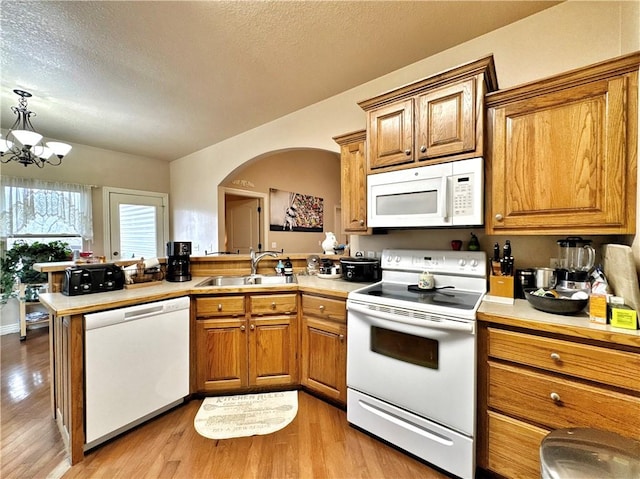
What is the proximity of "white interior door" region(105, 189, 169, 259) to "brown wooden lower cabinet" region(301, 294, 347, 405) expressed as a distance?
400 centimetres

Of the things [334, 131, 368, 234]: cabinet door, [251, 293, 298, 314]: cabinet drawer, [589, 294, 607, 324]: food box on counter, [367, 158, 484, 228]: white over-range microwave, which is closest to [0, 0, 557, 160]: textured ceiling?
[334, 131, 368, 234]: cabinet door

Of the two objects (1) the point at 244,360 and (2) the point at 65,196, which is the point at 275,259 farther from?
(2) the point at 65,196

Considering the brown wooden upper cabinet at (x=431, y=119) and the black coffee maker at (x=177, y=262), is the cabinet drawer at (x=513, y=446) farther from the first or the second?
the black coffee maker at (x=177, y=262)

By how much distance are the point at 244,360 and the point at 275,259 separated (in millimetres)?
971

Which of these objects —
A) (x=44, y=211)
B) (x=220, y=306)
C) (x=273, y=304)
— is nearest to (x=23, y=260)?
(x=44, y=211)

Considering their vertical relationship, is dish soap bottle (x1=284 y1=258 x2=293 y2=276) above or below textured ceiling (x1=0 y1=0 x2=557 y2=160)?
below

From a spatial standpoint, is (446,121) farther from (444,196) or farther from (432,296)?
(432,296)

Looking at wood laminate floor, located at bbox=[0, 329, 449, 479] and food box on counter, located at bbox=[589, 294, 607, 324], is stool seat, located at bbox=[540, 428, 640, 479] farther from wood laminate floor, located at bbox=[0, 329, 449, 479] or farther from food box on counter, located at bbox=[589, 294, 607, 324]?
wood laminate floor, located at bbox=[0, 329, 449, 479]

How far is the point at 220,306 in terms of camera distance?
2037 mm

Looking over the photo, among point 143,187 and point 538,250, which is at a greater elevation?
point 143,187

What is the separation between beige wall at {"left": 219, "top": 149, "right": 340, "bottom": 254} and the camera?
4.88m

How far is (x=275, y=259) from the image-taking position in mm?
2705

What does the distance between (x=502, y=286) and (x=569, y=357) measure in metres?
0.45

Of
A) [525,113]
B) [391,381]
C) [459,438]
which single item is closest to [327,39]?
[525,113]
